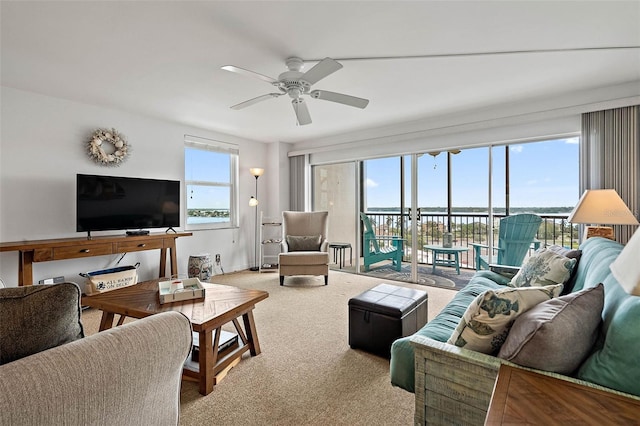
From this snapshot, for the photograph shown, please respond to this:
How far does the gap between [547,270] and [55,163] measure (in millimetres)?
4582

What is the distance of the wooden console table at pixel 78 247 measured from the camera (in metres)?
2.80

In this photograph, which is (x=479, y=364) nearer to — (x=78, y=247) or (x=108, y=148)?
(x=78, y=247)

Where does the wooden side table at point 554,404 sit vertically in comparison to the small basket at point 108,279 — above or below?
above

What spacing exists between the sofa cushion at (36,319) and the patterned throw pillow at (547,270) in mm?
2181

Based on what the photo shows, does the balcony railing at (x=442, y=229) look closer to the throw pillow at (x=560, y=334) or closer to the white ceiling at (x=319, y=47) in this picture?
the white ceiling at (x=319, y=47)

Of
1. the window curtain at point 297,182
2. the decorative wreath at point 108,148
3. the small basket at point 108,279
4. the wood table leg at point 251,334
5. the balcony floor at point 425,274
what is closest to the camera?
the wood table leg at point 251,334

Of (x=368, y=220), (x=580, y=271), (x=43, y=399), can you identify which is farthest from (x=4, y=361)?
(x=368, y=220)

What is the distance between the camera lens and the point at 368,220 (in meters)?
5.07

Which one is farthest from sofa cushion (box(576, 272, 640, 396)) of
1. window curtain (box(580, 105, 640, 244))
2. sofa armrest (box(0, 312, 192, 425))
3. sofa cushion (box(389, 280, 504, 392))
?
window curtain (box(580, 105, 640, 244))

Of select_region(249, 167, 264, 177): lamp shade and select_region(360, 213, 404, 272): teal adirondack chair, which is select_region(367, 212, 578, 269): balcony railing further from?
select_region(249, 167, 264, 177): lamp shade

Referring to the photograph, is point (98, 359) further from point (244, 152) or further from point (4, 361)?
point (244, 152)

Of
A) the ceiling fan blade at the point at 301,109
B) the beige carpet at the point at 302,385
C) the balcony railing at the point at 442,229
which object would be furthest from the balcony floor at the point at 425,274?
the ceiling fan blade at the point at 301,109

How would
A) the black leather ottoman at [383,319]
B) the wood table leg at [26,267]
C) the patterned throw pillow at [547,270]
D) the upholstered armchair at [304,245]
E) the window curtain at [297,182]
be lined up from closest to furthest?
the patterned throw pillow at [547,270], the black leather ottoman at [383,319], the wood table leg at [26,267], the upholstered armchair at [304,245], the window curtain at [297,182]

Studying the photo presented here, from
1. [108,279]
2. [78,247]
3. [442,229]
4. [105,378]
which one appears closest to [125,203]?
[78,247]
